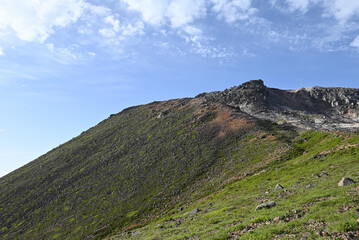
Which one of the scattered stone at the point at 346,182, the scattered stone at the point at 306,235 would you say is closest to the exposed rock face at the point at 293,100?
the scattered stone at the point at 346,182

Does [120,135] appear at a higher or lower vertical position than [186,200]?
higher

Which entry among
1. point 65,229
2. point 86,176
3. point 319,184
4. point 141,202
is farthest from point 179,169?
point 319,184

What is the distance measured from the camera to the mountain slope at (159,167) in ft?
158

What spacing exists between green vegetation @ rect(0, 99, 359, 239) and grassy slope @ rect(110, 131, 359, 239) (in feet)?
0.36

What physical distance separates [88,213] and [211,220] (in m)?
43.3

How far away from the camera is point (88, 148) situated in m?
105

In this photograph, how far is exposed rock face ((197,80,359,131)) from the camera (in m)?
109

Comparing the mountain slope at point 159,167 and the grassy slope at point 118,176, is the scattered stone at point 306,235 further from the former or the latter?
the grassy slope at point 118,176

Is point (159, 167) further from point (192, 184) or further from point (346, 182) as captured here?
point (346, 182)

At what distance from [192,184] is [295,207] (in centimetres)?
3624

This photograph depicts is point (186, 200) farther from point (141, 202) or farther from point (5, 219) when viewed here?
point (5, 219)

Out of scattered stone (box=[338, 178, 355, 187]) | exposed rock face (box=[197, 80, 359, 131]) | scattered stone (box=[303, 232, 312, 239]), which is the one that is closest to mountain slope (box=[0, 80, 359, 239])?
exposed rock face (box=[197, 80, 359, 131])

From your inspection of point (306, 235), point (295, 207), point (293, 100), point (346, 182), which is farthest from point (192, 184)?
point (293, 100)

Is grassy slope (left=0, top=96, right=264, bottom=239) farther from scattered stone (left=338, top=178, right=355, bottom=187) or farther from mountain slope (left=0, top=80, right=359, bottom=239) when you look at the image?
scattered stone (left=338, top=178, right=355, bottom=187)
